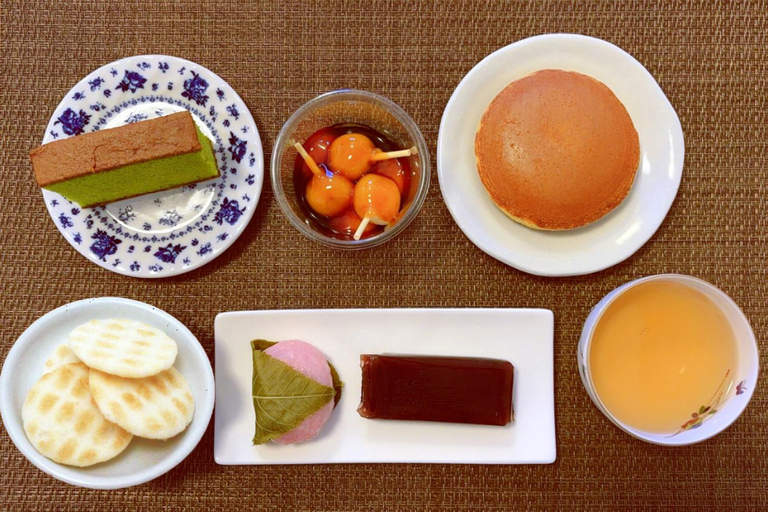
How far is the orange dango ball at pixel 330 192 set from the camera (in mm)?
1000

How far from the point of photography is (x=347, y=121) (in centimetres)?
107

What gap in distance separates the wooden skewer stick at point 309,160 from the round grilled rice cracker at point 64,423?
566 mm

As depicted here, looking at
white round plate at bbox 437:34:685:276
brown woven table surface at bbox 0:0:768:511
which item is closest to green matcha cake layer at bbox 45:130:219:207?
brown woven table surface at bbox 0:0:768:511

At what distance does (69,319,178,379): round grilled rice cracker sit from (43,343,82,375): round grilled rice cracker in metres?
0.05

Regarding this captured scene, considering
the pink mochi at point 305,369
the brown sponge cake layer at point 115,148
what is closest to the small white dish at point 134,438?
the pink mochi at point 305,369

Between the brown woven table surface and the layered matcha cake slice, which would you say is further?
the brown woven table surface

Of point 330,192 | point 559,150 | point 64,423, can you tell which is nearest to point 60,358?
point 64,423

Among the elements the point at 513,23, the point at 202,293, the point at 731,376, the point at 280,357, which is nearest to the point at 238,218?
the point at 202,293

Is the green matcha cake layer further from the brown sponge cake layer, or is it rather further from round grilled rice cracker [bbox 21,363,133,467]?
round grilled rice cracker [bbox 21,363,133,467]

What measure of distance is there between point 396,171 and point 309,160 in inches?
6.8

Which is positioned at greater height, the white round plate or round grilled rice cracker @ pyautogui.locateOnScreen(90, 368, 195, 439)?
the white round plate

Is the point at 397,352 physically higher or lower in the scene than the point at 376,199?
lower

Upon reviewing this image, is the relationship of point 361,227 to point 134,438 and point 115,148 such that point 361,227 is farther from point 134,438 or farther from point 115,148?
point 134,438

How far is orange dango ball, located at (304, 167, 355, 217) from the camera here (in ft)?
3.28
